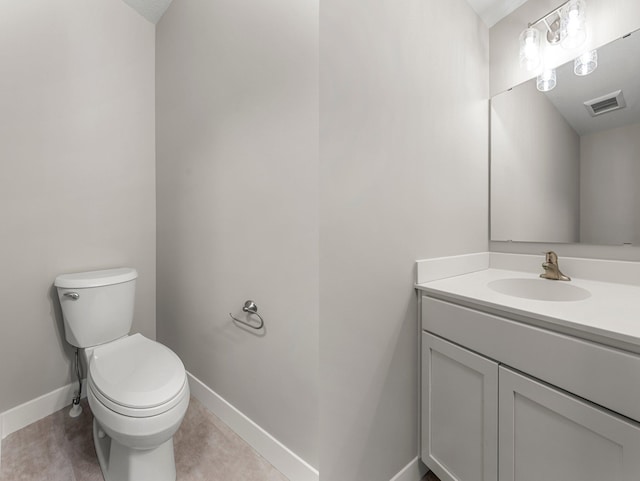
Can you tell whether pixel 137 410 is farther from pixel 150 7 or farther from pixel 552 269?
pixel 150 7

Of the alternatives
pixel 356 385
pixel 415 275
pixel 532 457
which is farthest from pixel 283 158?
pixel 532 457

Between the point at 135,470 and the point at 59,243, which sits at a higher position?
the point at 59,243

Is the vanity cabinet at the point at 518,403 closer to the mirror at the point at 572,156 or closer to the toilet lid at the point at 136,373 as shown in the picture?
the mirror at the point at 572,156

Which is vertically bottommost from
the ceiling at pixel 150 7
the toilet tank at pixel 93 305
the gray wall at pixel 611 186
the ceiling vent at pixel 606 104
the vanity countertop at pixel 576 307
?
the toilet tank at pixel 93 305

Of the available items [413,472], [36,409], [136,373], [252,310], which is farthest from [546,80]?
[36,409]

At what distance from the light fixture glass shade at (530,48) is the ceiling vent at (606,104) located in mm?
337

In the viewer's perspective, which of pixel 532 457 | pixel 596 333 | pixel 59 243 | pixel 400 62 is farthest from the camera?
pixel 59 243

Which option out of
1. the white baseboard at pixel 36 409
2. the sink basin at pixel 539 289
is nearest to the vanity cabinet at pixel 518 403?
the sink basin at pixel 539 289

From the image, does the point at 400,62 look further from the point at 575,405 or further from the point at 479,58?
the point at 575,405

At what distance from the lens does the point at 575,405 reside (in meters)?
0.72

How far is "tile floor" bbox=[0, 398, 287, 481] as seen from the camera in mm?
1103

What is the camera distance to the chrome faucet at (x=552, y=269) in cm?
123

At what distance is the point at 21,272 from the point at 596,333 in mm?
2267

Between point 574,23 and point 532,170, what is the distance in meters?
0.64
